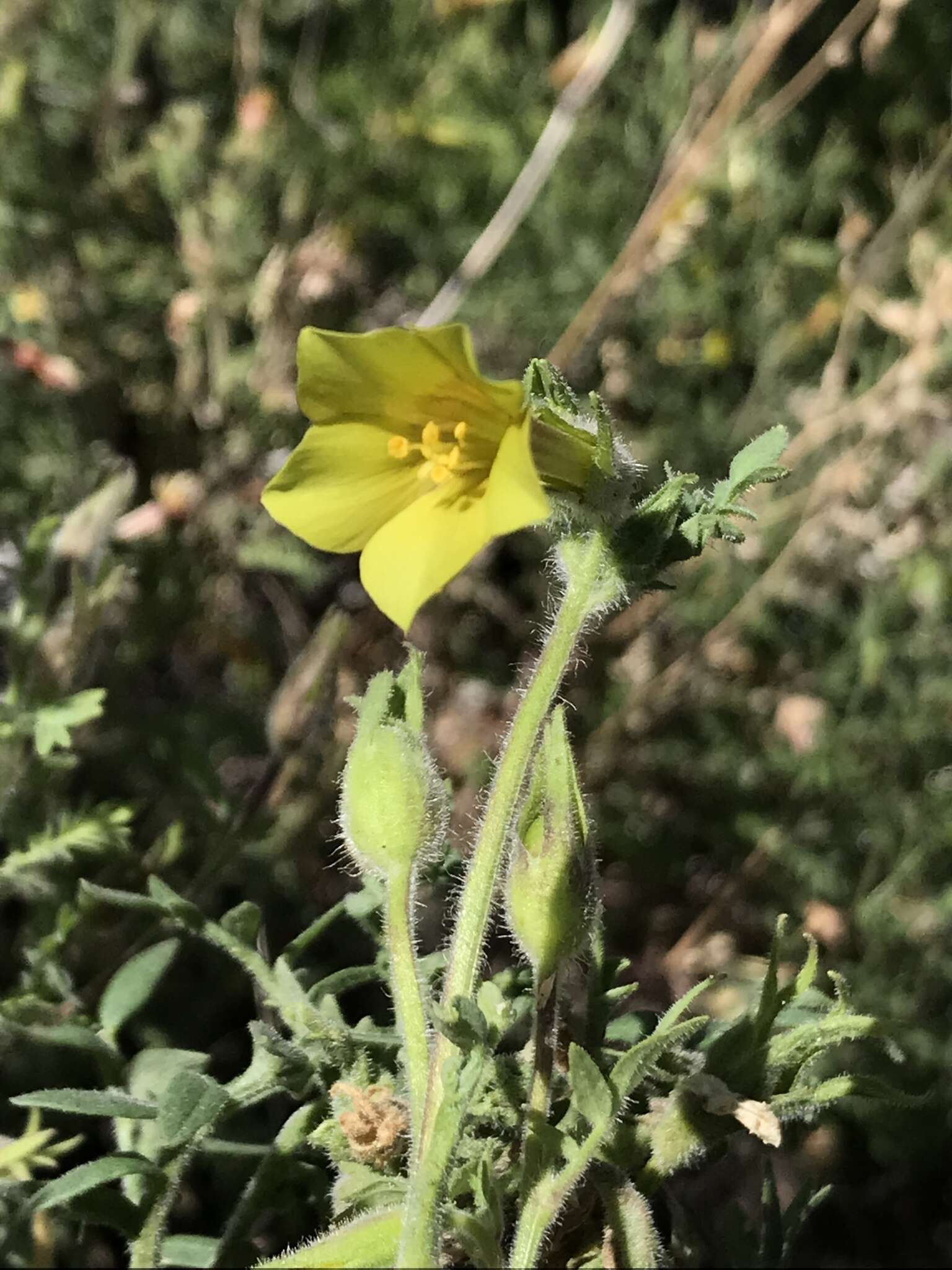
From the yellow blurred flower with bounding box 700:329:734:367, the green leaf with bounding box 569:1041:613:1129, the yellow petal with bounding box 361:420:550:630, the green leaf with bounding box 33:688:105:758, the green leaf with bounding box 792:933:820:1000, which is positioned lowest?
the green leaf with bounding box 569:1041:613:1129

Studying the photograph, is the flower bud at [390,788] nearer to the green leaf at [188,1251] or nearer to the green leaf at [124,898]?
the green leaf at [124,898]

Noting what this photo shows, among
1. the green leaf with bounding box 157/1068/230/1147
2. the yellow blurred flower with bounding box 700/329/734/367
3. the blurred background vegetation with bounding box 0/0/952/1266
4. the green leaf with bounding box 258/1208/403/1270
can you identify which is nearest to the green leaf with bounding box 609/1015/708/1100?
the green leaf with bounding box 258/1208/403/1270

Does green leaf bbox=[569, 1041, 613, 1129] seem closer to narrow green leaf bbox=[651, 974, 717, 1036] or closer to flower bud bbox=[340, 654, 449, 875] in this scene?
narrow green leaf bbox=[651, 974, 717, 1036]

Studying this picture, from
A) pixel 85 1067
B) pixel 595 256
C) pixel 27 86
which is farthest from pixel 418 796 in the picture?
pixel 27 86

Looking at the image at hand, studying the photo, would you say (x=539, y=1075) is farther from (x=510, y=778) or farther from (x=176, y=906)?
(x=176, y=906)

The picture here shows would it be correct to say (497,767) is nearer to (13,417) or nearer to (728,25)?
(13,417)

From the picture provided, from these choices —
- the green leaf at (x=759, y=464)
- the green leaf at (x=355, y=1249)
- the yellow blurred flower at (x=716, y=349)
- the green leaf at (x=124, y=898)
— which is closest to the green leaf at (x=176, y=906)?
the green leaf at (x=124, y=898)
